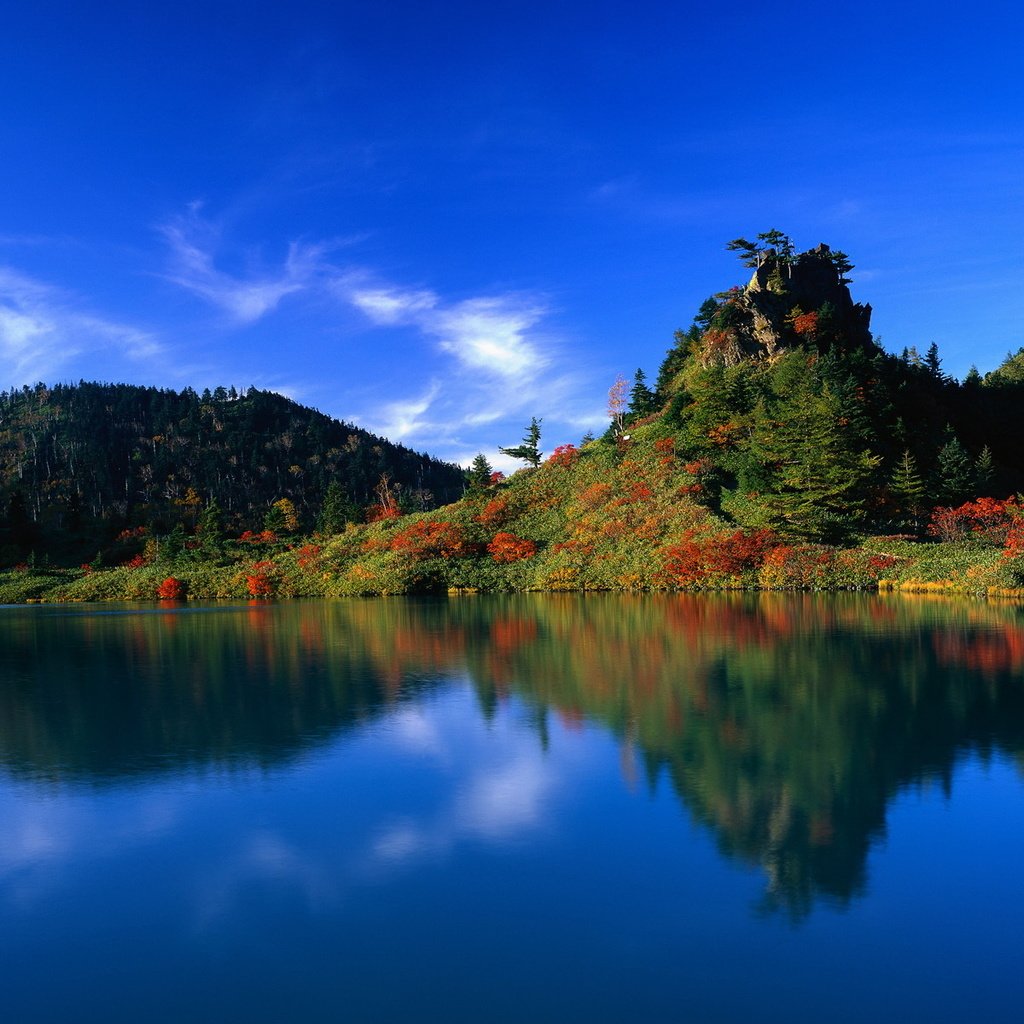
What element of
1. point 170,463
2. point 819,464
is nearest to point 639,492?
point 819,464

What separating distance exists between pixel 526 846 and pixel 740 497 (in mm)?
46900

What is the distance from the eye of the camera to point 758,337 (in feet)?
222

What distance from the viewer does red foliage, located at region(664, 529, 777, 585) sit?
1736 inches

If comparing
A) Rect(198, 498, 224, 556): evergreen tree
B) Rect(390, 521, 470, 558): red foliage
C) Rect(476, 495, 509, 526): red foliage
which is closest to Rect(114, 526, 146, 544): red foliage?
Rect(198, 498, 224, 556): evergreen tree

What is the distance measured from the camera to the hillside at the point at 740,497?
43875 mm

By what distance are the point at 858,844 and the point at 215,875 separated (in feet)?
21.3

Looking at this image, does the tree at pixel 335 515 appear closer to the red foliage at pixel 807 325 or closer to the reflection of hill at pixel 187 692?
the reflection of hill at pixel 187 692

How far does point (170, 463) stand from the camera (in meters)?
140

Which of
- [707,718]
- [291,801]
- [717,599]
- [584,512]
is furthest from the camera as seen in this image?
[584,512]

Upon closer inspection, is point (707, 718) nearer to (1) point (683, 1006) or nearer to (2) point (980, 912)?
(2) point (980, 912)

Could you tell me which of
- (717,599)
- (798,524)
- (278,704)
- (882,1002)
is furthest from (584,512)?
(882,1002)

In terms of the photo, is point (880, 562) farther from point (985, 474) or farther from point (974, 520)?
point (985, 474)

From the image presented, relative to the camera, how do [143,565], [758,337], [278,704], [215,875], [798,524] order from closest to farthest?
[215,875] → [278,704] → [798,524] → [758,337] → [143,565]

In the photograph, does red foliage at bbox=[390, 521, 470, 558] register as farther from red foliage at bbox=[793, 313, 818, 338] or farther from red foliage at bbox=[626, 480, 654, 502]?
red foliage at bbox=[793, 313, 818, 338]
